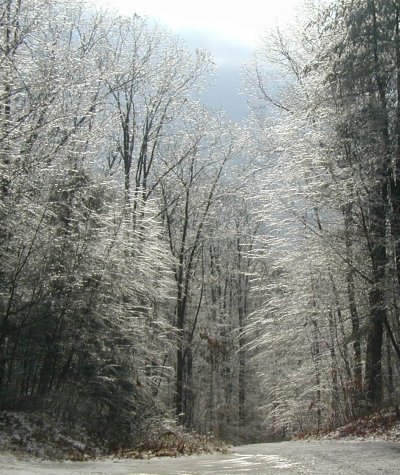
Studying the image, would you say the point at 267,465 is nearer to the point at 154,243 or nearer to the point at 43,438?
the point at 43,438

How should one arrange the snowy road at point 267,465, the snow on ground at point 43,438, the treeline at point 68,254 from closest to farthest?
the snowy road at point 267,465 → the snow on ground at point 43,438 → the treeline at point 68,254

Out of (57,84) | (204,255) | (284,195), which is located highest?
(204,255)

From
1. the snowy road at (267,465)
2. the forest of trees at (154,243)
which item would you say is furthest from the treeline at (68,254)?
the snowy road at (267,465)

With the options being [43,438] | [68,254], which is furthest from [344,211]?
[43,438]

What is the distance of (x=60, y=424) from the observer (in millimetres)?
12727

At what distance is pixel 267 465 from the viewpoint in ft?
27.8

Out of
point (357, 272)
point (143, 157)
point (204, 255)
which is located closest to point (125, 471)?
point (357, 272)

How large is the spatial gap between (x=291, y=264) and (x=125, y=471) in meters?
11.3

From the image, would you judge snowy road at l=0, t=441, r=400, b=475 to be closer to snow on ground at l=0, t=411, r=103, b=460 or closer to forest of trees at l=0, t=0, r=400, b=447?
snow on ground at l=0, t=411, r=103, b=460

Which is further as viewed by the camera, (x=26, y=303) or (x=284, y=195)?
(x=284, y=195)

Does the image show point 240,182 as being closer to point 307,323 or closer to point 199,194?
point 199,194

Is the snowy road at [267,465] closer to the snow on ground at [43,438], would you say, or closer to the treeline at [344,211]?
the snow on ground at [43,438]

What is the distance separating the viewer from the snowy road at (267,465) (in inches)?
300

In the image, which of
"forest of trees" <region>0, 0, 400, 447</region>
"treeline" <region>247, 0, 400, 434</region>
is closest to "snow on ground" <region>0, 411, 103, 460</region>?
"forest of trees" <region>0, 0, 400, 447</region>
